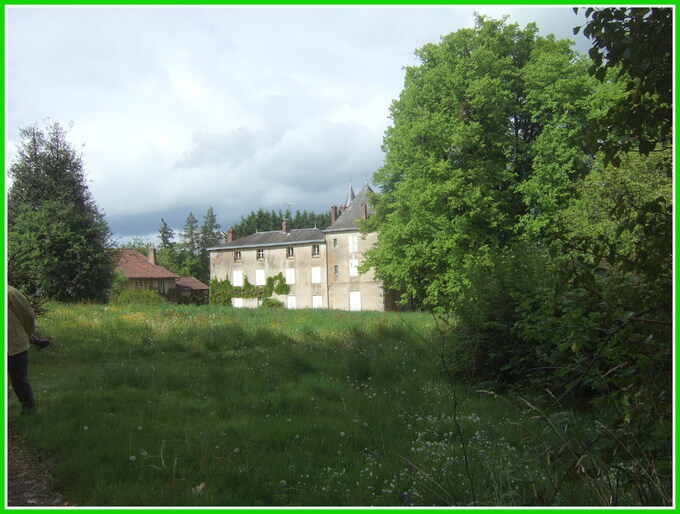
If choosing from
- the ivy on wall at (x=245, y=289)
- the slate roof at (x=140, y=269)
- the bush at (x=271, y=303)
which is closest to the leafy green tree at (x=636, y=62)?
the bush at (x=271, y=303)

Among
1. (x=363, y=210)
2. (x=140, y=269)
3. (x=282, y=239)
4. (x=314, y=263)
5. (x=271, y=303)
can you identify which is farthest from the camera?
(x=140, y=269)

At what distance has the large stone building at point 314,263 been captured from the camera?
144 ft

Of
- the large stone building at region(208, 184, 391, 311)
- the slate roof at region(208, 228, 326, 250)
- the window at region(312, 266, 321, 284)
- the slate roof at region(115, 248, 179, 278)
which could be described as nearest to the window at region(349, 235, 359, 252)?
the large stone building at region(208, 184, 391, 311)

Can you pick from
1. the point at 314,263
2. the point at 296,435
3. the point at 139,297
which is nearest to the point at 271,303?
the point at 314,263

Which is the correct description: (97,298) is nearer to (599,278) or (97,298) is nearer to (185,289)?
(599,278)

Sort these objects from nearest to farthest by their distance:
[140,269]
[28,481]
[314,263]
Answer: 1. [28,481]
2. [314,263]
3. [140,269]

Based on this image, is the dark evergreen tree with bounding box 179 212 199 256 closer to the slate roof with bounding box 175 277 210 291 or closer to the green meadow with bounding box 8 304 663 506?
the slate roof with bounding box 175 277 210 291

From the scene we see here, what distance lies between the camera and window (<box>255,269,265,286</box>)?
163 feet

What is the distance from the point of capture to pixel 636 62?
2838 mm

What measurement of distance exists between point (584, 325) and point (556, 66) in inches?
869

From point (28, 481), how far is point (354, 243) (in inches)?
1584

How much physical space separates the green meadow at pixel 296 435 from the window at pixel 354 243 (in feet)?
108

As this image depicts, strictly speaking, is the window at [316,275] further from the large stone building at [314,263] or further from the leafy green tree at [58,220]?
the leafy green tree at [58,220]

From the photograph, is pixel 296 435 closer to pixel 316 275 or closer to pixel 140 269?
pixel 316 275
